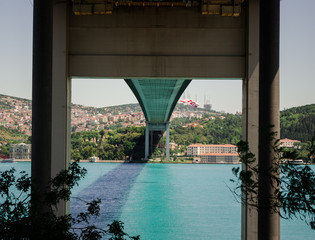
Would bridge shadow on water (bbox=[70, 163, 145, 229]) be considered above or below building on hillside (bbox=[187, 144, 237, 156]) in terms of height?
below

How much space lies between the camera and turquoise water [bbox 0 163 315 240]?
20.3 meters

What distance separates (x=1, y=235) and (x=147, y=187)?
3357 cm

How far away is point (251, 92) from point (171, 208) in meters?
19.4

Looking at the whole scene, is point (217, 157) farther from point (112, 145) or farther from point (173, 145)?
point (112, 145)

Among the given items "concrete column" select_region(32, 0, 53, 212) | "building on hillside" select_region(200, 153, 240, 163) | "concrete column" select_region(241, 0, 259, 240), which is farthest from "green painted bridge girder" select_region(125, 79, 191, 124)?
"building on hillside" select_region(200, 153, 240, 163)

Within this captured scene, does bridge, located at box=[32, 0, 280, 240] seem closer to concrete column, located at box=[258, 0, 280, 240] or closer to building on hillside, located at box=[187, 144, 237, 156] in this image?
concrete column, located at box=[258, 0, 280, 240]

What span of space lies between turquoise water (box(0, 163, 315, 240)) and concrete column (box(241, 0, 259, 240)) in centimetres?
445

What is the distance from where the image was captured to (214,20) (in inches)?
338

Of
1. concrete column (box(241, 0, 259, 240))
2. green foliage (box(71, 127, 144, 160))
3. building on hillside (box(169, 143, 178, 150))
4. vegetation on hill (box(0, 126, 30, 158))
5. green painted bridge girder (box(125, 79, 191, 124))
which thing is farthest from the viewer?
building on hillside (box(169, 143, 178, 150))

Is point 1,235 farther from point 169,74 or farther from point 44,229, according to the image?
point 169,74

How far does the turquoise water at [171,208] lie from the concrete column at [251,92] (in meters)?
4.45

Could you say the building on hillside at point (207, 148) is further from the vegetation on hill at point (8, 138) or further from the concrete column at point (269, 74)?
the concrete column at point (269, 74)

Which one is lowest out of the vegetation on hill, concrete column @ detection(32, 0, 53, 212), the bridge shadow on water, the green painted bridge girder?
the bridge shadow on water

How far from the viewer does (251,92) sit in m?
8.48
